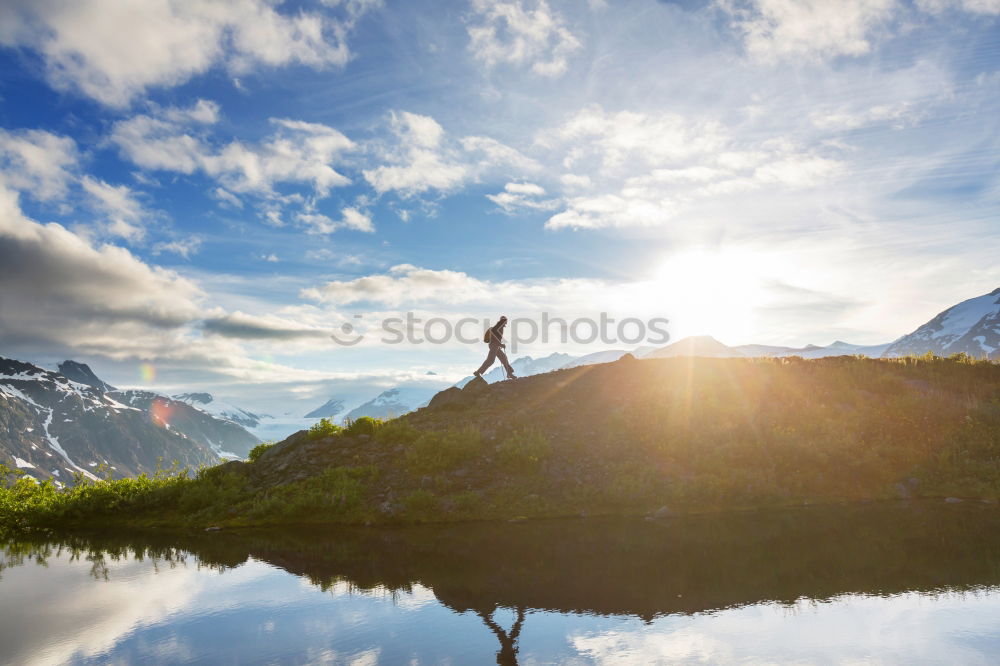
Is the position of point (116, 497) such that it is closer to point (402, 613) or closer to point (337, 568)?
point (337, 568)

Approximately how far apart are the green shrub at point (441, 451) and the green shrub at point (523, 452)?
48.2 inches

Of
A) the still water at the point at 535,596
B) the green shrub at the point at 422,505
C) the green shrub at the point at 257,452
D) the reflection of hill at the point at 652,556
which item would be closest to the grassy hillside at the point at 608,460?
the green shrub at the point at 422,505

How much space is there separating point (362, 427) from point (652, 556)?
17.1 metres

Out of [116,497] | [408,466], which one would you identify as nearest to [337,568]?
[408,466]

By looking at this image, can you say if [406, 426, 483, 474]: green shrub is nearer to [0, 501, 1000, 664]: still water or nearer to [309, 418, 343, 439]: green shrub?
[309, 418, 343, 439]: green shrub

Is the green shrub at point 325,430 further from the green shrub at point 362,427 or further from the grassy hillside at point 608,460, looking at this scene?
the green shrub at point 362,427

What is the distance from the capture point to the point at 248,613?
11.8 meters

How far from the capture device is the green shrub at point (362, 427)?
28.1 m

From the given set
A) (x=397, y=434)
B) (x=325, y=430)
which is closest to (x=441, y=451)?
(x=397, y=434)

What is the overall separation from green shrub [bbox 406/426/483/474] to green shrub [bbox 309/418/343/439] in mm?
4654

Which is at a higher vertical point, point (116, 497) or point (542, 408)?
point (542, 408)

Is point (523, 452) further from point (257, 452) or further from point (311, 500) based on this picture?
point (257, 452)

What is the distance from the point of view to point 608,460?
81.9ft

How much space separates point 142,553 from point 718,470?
2089 cm
